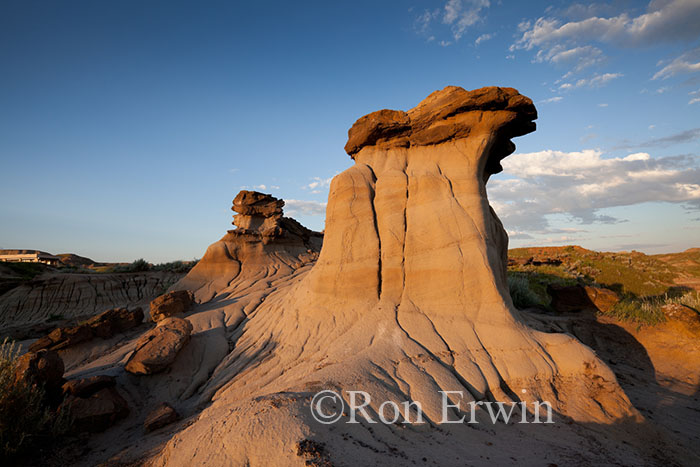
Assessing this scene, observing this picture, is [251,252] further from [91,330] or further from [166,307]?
[91,330]

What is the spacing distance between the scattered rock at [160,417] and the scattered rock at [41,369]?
5.85ft

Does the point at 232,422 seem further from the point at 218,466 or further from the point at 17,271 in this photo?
the point at 17,271

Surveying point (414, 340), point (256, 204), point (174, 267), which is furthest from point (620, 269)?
point (174, 267)

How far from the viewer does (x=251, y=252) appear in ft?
50.6

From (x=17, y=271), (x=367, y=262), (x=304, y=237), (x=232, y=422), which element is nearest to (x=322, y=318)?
(x=367, y=262)

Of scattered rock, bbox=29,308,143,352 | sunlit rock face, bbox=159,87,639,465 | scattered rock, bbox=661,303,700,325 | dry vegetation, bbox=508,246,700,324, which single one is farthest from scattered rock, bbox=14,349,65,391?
scattered rock, bbox=661,303,700,325

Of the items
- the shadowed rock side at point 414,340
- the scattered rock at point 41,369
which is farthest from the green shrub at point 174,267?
the scattered rock at point 41,369

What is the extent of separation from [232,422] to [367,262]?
428cm

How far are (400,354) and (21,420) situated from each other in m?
5.67

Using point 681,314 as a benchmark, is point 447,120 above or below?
above

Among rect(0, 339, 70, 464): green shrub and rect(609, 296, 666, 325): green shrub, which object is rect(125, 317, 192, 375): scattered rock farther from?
rect(609, 296, 666, 325): green shrub

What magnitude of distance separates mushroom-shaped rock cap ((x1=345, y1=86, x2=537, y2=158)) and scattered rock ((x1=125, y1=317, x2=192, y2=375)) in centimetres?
644

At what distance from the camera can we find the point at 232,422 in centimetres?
331

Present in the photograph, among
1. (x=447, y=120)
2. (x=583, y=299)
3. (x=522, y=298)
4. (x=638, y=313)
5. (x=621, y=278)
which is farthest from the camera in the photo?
(x=621, y=278)
